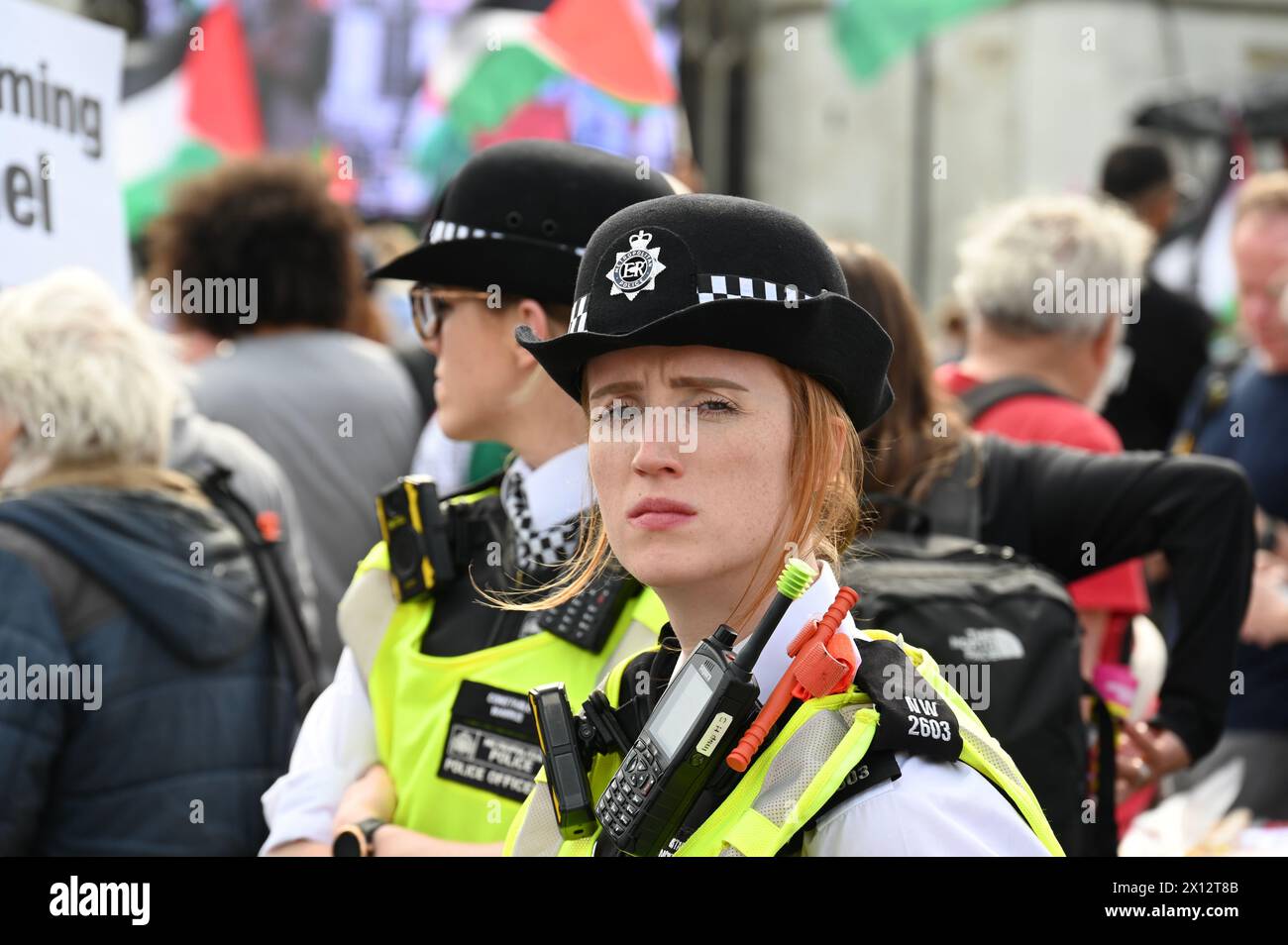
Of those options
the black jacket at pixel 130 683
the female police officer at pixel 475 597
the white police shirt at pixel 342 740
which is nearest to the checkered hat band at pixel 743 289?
the female police officer at pixel 475 597

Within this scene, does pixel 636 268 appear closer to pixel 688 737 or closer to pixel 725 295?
pixel 725 295

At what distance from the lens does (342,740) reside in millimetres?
2492

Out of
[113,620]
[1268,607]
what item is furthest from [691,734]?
[1268,607]

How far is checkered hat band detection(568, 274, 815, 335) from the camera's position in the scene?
172 centimetres

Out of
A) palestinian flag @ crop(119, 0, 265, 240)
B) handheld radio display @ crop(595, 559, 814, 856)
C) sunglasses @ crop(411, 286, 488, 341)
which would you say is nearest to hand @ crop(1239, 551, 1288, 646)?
sunglasses @ crop(411, 286, 488, 341)

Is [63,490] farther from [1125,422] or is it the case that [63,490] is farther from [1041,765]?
[1125,422]

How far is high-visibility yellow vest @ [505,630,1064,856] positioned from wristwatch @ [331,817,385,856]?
0.79 m

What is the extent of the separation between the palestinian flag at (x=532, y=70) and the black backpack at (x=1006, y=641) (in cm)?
532

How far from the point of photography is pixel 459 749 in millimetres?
2354

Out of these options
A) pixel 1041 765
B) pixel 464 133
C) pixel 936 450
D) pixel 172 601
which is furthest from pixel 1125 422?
pixel 464 133

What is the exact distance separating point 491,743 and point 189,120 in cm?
629

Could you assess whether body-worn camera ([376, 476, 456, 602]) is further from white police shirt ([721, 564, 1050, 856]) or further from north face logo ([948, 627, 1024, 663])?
white police shirt ([721, 564, 1050, 856])
